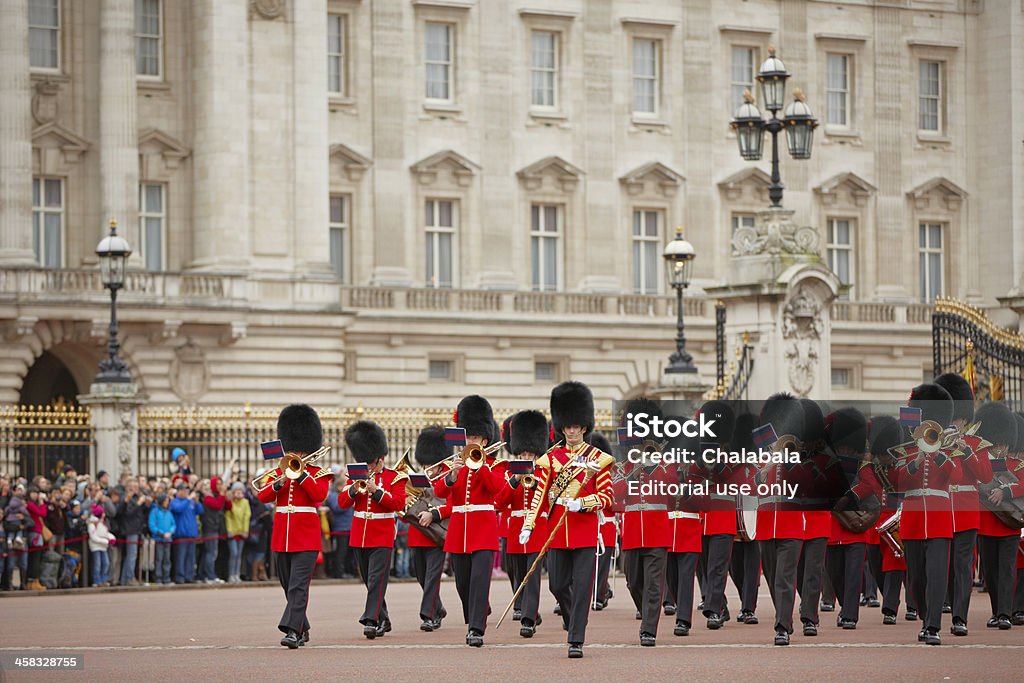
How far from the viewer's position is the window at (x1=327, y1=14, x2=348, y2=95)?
148 feet

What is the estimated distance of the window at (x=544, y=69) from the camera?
155 ft

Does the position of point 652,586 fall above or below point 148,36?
below

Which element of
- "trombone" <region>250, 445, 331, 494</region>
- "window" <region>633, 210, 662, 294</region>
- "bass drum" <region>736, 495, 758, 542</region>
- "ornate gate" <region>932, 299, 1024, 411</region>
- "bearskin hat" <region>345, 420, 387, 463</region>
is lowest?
"bass drum" <region>736, 495, 758, 542</region>

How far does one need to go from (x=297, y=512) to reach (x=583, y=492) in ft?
7.08

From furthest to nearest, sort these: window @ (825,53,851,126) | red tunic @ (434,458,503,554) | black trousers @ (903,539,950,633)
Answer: window @ (825,53,851,126) → red tunic @ (434,458,503,554) → black trousers @ (903,539,950,633)

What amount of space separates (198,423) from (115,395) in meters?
1.32

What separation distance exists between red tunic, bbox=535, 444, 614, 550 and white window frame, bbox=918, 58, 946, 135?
123 ft

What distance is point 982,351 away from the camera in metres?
25.0

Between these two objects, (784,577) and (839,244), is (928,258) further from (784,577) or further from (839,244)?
(784,577)

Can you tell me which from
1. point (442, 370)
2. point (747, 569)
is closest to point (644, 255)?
point (442, 370)

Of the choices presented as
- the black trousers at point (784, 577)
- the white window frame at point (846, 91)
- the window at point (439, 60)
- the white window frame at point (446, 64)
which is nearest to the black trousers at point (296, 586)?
the black trousers at point (784, 577)

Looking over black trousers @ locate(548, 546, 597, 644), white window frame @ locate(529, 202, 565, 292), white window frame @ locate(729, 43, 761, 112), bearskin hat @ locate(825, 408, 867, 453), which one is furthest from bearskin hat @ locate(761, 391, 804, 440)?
white window frame @ locate(729, 43, 761, 112)

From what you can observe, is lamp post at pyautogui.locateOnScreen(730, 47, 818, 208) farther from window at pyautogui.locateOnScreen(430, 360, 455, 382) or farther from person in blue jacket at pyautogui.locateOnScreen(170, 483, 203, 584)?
window at pyautogui.locateOnScreen(430, 360, 455, 382)

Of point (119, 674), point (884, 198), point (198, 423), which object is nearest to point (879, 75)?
point (884, 198)
